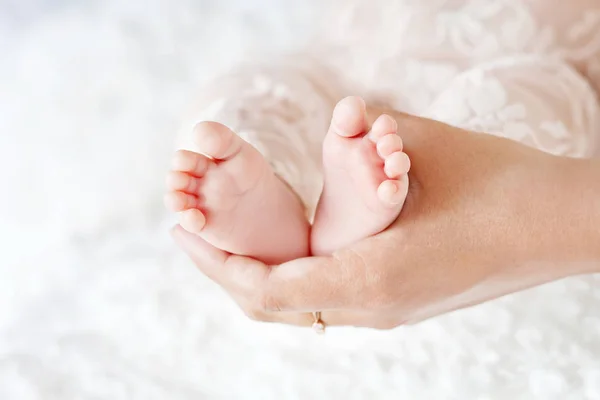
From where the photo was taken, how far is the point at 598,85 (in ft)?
2.78

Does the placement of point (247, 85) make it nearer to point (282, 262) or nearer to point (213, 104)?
point (213, 104)

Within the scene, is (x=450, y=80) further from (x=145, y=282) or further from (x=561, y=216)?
(x=145, y=282)

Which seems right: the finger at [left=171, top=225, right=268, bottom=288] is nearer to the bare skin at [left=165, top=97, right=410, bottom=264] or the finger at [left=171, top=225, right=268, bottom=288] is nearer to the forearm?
the bare skin at [left=165, top=97, right=410, bottom=264]

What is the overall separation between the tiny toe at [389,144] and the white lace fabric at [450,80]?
234 mm

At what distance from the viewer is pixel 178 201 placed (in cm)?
59

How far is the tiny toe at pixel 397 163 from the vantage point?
558 millimetres

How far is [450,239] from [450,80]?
0.28 meters

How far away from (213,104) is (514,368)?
391mm

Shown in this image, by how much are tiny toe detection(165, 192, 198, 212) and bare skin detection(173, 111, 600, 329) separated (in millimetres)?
69

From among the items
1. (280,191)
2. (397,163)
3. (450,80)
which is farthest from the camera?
(450,80)

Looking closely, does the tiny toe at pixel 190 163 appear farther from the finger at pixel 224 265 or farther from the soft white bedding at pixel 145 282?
the soft white bedding at pixel 145 282

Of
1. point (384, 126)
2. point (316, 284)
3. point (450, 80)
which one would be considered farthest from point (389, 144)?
point (450, 80)

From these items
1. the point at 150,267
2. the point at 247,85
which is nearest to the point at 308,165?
the point at 247,85

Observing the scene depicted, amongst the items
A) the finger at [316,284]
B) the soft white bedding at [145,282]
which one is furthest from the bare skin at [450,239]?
the soft white bedding at [145,282]
